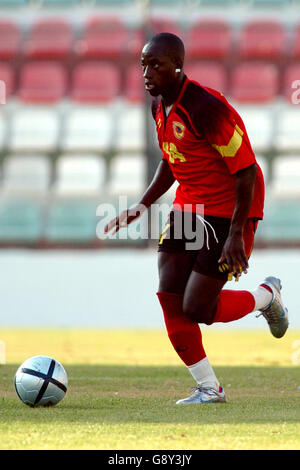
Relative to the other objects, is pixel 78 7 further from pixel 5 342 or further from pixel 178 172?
pixel 178 172

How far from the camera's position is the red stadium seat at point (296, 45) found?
19734mm

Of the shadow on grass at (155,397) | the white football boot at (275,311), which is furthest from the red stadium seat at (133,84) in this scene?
the white football boot at (275,311)

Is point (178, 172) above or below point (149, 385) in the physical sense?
above

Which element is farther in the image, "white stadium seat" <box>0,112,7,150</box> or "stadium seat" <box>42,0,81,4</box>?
"stadium seat" <box>42,0,81,4</box>

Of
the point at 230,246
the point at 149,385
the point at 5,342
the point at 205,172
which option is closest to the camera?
the point at 230,246

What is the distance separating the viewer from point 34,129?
18438 mm

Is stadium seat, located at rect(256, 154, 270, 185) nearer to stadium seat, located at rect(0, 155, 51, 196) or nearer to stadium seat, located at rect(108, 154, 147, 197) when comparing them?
stadium seat, located at rect(108, 154, 147, 197)

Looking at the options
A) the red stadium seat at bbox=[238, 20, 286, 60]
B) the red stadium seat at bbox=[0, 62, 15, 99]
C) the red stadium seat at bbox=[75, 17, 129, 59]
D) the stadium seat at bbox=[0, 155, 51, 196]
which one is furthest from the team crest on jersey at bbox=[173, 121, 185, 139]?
the red stadium seat at bbox=[75, 17, 129, 59]

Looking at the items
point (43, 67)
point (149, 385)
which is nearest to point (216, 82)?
point (43, 67)

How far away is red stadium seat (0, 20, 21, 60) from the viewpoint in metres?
20.2

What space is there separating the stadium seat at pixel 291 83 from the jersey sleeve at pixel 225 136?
14.4 m

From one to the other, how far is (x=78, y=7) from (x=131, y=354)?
14.5 metres
